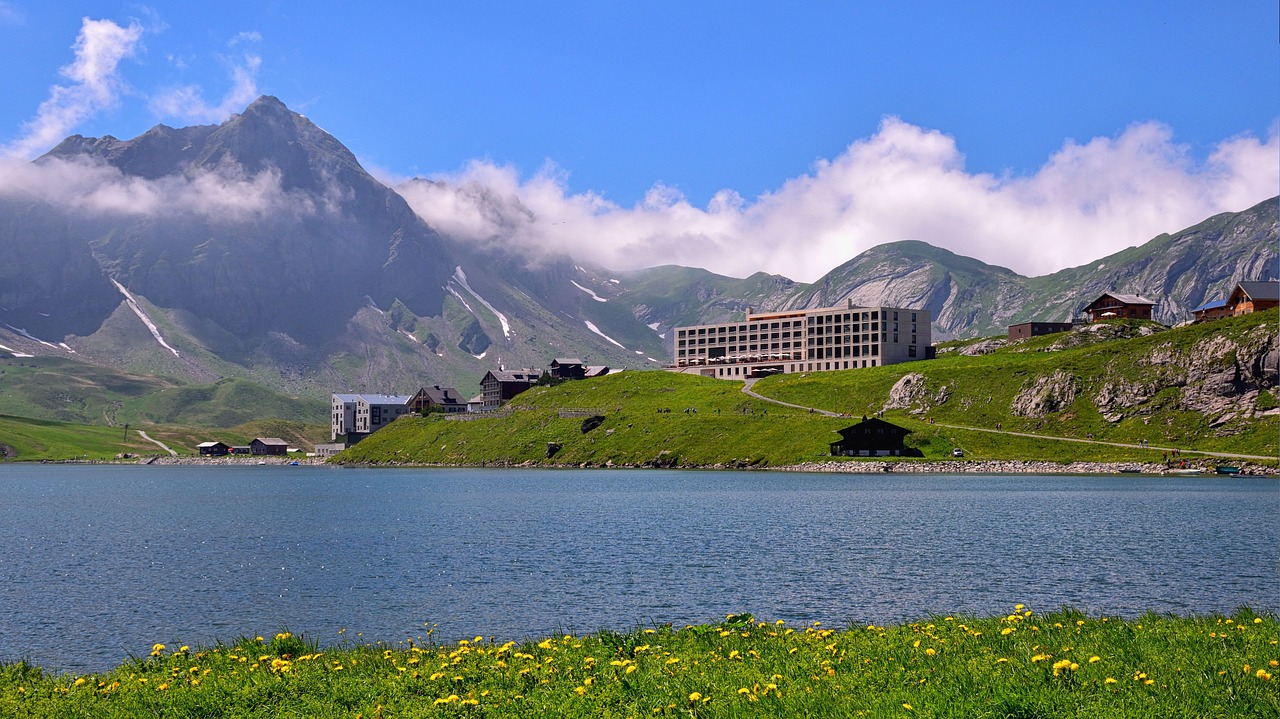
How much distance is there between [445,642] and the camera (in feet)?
112

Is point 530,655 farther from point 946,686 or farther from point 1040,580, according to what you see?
point 1040,580

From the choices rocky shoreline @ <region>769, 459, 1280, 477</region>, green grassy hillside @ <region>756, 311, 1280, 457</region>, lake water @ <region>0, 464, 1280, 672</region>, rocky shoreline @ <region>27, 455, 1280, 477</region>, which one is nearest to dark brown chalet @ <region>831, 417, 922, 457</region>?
rocky shoreline @ <region>27, 455, 1280, 477</region>

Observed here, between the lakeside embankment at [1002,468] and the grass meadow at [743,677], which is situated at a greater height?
the grass meadow at [743,677]

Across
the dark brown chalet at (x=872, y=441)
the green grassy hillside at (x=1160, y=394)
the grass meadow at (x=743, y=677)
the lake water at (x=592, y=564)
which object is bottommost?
the lake water at (x=592, y=564)

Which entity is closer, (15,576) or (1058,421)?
(15,576)

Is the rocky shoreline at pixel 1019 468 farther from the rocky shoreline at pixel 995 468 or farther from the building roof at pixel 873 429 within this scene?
the building roof at pixel 873 429

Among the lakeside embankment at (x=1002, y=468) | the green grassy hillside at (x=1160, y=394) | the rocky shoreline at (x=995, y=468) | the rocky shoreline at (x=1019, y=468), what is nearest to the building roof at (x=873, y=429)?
the rocky shoreline at (x=995, y=468)

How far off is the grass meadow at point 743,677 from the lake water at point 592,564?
419 inches

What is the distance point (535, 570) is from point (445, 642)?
18210 millimetres

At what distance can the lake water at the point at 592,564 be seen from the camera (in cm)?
3947

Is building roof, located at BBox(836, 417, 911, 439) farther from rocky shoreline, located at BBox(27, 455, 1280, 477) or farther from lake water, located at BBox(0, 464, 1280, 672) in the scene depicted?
lake water, located at BBox(0, 464, 1280, 672)

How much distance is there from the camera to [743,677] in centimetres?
2111

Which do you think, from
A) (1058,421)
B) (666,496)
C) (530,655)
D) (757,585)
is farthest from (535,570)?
(1058,421)

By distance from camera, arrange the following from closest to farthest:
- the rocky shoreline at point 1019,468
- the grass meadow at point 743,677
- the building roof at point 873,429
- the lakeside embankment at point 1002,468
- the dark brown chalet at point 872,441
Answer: the grass meadow at point 743,677 → the rocky shoreline at point 1019,468 → the lakeside embankment at point 1002,468 → the dark brown chalet at point 872,441 → the building roof at point 873,429
